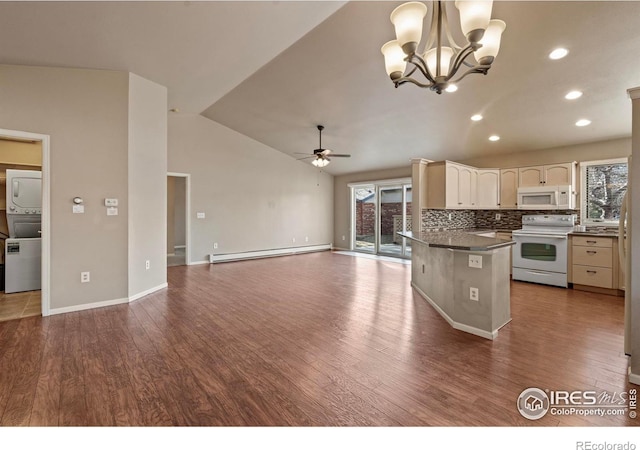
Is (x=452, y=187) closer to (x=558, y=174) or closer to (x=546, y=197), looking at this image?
(x=546, y=197)

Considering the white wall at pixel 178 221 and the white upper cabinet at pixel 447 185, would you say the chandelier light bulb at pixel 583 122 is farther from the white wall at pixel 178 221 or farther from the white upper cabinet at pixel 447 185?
the white wall at pixel 178 221

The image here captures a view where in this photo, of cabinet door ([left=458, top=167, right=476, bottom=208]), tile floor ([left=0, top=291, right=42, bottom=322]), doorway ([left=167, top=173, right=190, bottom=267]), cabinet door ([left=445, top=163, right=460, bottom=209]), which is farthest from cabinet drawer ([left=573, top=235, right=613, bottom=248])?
doorway ([left=167, top=173, right=190, bottom=267])

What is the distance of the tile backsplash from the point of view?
552 centimetres

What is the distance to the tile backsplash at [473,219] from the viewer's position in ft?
18.1

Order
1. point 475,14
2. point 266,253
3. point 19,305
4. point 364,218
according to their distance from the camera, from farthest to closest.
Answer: point 364,218 < point 266,253 < point 19,305 < point 475,14

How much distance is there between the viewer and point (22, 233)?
433cm

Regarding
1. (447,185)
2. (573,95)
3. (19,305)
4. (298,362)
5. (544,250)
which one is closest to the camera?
(298,362)

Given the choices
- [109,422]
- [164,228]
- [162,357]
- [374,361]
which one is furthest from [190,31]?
[374,361]

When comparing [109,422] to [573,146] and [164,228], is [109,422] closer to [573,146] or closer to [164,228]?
[164,228]

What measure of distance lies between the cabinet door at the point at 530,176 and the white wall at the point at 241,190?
5.26 metres

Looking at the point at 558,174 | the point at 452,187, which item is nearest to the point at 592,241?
the point at 558,174

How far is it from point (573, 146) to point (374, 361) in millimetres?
5436

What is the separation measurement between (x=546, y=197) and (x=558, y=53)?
2.83 metres

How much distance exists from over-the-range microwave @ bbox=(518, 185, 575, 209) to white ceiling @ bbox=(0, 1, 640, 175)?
0.84 metres
